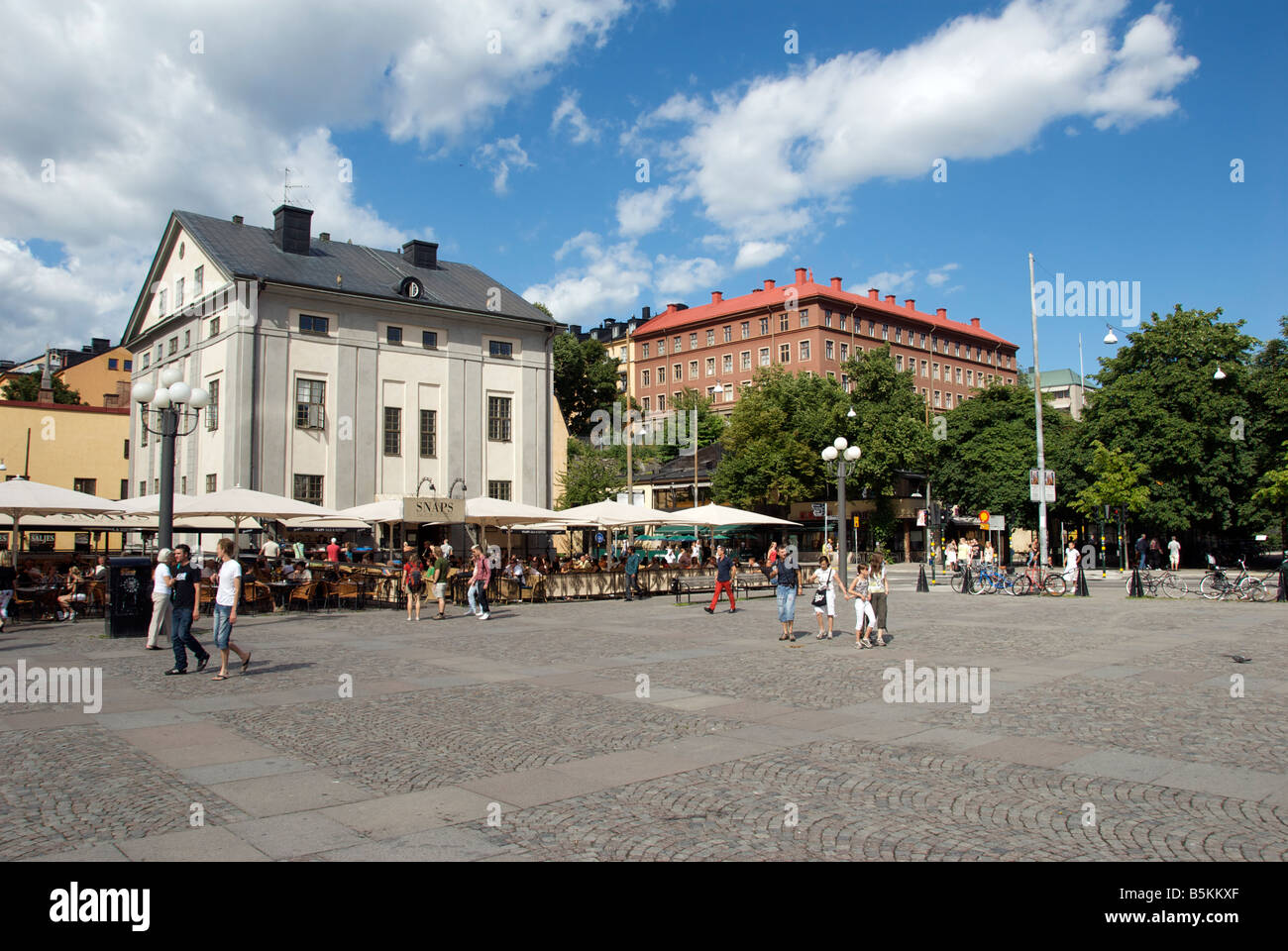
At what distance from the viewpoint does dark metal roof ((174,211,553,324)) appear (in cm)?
4219

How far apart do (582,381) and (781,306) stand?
25.1 meters

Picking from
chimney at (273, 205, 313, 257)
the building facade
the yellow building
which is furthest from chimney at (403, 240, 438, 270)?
the yellow building

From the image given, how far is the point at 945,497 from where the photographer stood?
210ft

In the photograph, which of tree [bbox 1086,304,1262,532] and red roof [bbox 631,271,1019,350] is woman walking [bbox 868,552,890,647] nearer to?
tree [bbox 1086,304,1262,532]

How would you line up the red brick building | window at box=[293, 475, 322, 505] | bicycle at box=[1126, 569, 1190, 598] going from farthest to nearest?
the red brick building, window at box=[293, 475, 322, 505], bicycle at box=[1126, 569, 1190, 598]

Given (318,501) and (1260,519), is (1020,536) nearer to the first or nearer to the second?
(1260,519)

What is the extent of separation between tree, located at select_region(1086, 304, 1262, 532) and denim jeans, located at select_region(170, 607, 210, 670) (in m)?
46.2

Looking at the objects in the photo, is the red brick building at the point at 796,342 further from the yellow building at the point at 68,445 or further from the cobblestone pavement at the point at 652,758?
the cobblestone pavement at the point at 652,758

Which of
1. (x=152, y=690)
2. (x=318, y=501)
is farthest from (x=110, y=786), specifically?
(x=318, y=501)

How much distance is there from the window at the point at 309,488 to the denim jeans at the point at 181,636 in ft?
96.1

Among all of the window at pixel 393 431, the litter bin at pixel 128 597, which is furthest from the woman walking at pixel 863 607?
the window at pixel 393 431

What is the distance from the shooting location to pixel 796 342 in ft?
295

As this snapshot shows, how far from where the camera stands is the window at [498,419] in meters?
46.7
